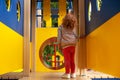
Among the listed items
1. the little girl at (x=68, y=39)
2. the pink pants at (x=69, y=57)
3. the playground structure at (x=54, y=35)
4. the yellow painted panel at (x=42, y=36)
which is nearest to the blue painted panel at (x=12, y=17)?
the playground structure at (x=54, y=35)

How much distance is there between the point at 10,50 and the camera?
3770 millimetres

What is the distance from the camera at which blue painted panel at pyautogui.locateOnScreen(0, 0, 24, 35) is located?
3.11 m

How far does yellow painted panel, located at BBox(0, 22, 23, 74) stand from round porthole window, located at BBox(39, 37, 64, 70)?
7.61 feet

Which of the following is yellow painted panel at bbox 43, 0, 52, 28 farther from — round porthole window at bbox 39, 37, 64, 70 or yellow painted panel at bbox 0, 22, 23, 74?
yellow painted panel at bbox 0, 22, 23, 74

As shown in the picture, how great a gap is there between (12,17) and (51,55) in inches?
175

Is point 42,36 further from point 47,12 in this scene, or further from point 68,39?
point 68,39

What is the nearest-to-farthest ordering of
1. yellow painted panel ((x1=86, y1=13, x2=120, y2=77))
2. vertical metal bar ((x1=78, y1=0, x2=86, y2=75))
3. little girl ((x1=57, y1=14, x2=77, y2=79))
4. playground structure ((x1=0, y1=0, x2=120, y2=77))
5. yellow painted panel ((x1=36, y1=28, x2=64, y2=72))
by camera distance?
yellow painted panel ((x1=86, y1=13, x2=120, y2=77)), playground structure ((x1=0, y1=0, x2=120, y2=77)), little girl ((x1=57, y1=14, x2=77, y2=79)), vertical metal bar ((x1=78, y1=0, x2=86, y2=75)), yellow painted panel ((x1=36, y1=28, x2=64, y2=72))

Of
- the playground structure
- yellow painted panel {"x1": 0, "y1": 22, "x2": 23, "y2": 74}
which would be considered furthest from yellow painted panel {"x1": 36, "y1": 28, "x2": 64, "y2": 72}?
yellow painted panel {"x1": 0, "y1": 22, "x2": 23, "y2": 74}

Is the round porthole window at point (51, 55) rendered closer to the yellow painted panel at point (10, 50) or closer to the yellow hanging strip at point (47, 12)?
the yellow hanging strip at point (47, 12)

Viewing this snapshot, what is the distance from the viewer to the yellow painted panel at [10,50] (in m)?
3.18

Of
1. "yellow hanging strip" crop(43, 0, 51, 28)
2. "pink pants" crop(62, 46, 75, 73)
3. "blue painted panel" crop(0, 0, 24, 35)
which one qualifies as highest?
"yellow hanging strip" crop(43, 0, 51, 28)

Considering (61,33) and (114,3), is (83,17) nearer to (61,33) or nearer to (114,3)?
(61,33)

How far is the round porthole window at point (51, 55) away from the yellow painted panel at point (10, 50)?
7.61ft

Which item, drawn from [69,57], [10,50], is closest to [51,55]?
[69,57]
